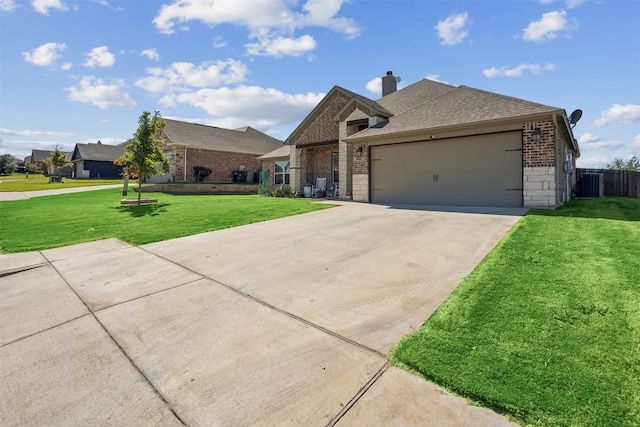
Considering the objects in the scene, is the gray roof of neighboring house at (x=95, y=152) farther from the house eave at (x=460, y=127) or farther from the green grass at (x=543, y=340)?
the green grass at (x=543, y=340)

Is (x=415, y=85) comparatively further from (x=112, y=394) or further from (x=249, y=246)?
(x=112, y=394)

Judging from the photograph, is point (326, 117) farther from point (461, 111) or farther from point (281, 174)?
point (461, 111)

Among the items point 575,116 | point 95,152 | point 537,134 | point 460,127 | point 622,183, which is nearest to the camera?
point 537,134

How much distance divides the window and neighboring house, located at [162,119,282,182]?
7.34 m

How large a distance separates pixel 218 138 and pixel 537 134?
82.8ft

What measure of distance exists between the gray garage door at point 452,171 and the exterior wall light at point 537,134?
40 centimetres

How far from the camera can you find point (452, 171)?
1107 centimetres

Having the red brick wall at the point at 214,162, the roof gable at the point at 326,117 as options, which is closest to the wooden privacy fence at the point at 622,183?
the roof gable at the point at 326,117

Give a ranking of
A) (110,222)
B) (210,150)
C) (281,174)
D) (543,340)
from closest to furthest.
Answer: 1. (543,340)
2. (110,222)
3. (281,174)
4. (210,150)

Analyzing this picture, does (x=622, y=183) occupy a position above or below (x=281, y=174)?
below

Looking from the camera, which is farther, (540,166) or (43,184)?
(43,184)

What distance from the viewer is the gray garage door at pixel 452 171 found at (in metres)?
10.0

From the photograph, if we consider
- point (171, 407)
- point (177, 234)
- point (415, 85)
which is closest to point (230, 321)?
point (171, 407)

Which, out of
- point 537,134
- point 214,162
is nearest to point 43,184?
point 214,162
